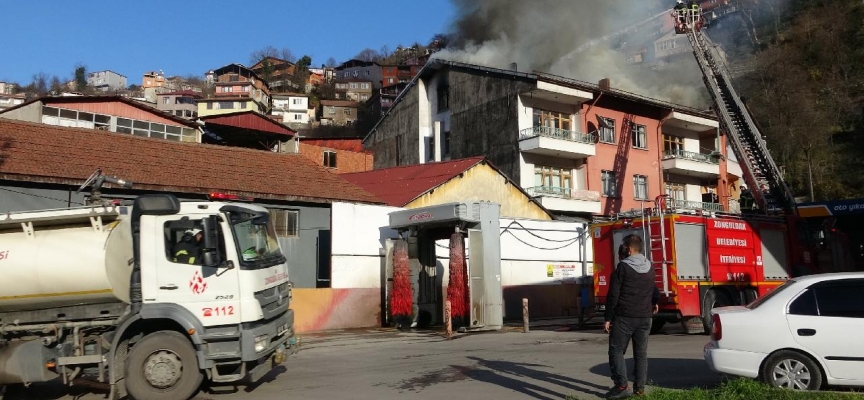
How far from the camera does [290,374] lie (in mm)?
10922

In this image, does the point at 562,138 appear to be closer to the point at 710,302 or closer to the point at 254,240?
the point at 710,302

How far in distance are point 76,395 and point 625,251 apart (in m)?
7.65

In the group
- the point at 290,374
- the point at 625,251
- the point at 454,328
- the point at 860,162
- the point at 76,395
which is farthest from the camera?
the point at 860,162

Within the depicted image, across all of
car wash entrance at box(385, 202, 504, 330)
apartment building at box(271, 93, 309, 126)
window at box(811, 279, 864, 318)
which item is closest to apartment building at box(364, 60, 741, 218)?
car wash entrance at box(385, 202, 504, 330)

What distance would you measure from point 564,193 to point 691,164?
430 inches

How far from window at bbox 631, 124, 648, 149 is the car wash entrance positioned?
893 inches

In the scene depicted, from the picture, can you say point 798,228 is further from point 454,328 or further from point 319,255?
point 319,255

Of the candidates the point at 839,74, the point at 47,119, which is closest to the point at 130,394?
the point at 47,119

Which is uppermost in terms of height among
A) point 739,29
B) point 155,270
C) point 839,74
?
point 739,29

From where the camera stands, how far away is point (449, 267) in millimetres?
19266

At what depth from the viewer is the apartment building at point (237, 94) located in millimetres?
93625

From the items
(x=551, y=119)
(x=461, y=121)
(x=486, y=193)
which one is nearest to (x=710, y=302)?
(x=486, y=193)

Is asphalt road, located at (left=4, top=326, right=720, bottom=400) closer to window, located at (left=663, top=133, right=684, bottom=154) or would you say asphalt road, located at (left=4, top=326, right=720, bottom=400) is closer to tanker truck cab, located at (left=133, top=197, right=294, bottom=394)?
tanker truck cab, located at (left=133, top=197, right=294, bottom=394)

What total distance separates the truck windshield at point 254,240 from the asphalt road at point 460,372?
5.90 ft
